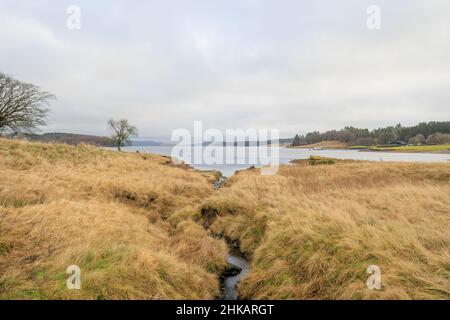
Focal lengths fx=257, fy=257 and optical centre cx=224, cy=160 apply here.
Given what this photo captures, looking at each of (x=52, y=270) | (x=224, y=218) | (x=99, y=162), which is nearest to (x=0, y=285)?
(x=52, y=270)

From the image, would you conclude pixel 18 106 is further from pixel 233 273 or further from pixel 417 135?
pixel 417 135

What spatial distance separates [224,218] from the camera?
13.4 metres

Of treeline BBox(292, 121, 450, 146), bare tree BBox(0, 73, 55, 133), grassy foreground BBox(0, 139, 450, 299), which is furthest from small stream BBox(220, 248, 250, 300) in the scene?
treeline BBox(292, 121, 450, 146)

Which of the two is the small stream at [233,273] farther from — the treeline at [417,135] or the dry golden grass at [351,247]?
the treeline at [417,135]

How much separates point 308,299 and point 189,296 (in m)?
2.84

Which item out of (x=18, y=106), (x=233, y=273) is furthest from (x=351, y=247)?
(x=18, y=106)

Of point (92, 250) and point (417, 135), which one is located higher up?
point (417, 135)

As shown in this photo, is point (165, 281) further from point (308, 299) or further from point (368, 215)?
point (368, 215)

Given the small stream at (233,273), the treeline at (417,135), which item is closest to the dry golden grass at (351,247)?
the small stream at (233,273)

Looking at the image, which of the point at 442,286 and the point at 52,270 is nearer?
the point at 442,286

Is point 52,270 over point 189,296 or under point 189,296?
over

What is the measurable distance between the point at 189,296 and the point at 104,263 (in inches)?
87.1
